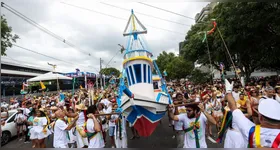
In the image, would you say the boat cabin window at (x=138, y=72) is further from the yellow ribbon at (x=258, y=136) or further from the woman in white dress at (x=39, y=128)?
the yellow ribbon at (x=258, y=136)

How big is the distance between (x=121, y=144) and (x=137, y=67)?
2.20 m

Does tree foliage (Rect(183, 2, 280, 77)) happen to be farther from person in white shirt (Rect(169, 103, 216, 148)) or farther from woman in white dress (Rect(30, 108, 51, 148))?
woman in white dress (Rect(30, 108, 51, 148))

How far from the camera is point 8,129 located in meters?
7.36

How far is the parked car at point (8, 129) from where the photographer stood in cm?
706

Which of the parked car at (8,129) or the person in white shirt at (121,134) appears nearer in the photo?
the person in white shirt at (121,134)

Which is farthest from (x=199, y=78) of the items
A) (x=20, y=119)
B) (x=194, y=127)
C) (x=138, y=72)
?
(x=194, y=127)

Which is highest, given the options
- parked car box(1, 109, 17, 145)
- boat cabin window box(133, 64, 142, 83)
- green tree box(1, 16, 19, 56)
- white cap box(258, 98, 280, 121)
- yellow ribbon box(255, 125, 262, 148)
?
green tree box(1, 16, 19, 56)

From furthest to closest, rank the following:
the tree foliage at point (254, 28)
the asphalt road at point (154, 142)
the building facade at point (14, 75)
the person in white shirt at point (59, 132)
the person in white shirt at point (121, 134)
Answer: the building facade at point (14, 75)
the tree foliage at point (254, 28)
the asphalt road at point (154, 142)
the person in white shirt at point (121, 134)
the person in white shirt at point (59, 132)

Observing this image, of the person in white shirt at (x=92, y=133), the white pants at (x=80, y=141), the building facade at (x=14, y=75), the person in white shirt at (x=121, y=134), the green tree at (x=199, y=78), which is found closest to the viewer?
the person in white shirt at (x=92, y=133)

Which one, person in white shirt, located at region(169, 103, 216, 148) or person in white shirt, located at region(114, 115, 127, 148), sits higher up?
person in white shirt, located at region(169, 103, 216, 148)

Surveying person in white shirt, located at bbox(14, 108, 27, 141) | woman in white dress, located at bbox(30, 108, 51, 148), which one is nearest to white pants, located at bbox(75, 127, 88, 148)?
woman in white dress, located at bbox(30, 108, 51, 148)

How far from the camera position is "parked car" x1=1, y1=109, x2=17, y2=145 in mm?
7062

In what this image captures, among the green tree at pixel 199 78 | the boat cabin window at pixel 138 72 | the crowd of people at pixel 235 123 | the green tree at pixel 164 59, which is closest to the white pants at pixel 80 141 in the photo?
the boat cabin window at pixel 138 72

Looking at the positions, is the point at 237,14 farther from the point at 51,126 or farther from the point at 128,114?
the point at 51,126
